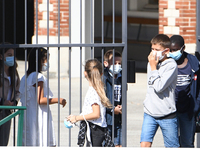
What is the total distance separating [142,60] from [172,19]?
14.6 ft

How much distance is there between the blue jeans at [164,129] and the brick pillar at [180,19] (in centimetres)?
866

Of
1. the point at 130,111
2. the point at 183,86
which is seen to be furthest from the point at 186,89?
the point at 130,111

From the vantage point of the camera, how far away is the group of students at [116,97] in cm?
427

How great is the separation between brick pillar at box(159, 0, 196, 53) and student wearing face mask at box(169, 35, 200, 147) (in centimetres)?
809

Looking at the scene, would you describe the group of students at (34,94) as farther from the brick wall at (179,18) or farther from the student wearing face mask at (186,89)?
the brick wall at (179,18)

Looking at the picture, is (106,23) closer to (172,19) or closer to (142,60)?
(142,60)

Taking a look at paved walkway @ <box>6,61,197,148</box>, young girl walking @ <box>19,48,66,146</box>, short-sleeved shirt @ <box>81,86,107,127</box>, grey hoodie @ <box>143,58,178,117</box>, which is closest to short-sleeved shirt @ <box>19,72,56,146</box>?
young girl walking @ <box>19,48,66,146</box>

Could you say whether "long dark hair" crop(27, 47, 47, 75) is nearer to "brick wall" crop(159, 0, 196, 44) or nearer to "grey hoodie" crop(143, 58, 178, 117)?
"grey hoodie" crop(143, 58, 178, 117)

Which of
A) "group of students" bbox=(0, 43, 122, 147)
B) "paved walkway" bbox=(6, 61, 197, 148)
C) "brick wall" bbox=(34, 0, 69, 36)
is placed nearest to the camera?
"group of students" bbox=(0, 43, 122, 147)

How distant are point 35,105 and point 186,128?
1.83 m

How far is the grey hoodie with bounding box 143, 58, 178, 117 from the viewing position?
166 inches

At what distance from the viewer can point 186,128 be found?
4.81 meters

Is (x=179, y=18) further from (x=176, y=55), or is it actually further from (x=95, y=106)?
(x=95, y=106)

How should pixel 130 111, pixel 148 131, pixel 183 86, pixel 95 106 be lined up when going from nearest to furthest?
1. pixel 95 106
2. pixel 148 131
3. pixel 183 86
4. pixel 130 111
